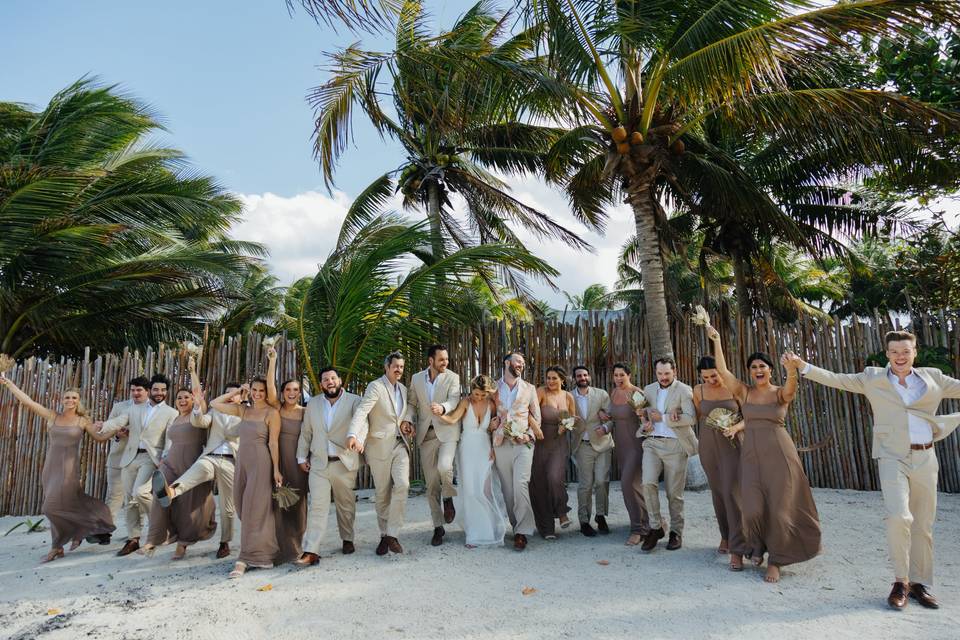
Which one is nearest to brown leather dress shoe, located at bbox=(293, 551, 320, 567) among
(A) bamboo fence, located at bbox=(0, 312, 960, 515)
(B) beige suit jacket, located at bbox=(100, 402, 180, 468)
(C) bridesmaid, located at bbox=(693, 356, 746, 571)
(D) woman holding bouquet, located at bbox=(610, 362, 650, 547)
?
(B) beige suit jacket, located at bbox=(100, 402, 180, 468)

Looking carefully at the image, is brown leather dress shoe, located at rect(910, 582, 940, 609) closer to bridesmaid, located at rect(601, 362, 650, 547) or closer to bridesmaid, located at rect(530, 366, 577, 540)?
bridesmaid, located at rect(601, 362, 650, 547)

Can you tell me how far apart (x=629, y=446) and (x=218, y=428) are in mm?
4061

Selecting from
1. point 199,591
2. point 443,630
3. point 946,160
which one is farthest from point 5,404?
point 946,160

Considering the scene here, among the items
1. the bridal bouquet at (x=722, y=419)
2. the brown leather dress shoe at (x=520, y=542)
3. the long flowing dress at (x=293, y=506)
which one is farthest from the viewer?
the brown leather dress shoe at (x=520, y=542)

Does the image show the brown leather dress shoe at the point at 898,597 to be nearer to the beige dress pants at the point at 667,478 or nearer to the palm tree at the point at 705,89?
the beige dress pants at the point at 667,478

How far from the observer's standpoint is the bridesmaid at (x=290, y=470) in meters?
5.92

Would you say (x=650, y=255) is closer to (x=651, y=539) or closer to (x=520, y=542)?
(x=651, y=539)

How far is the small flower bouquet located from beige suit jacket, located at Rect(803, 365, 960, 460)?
Answer: 4.54 meters

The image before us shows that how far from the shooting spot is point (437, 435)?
21.8 feet

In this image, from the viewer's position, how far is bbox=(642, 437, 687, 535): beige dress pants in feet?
19.8

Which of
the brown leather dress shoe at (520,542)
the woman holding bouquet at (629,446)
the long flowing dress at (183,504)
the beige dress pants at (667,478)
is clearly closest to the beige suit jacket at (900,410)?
the beige dress pants at (667,478)

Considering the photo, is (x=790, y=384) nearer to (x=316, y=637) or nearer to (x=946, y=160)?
(x=316, y=637)

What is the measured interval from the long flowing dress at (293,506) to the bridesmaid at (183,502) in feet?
3.61

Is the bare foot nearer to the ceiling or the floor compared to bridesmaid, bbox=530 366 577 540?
nearer to the floor
